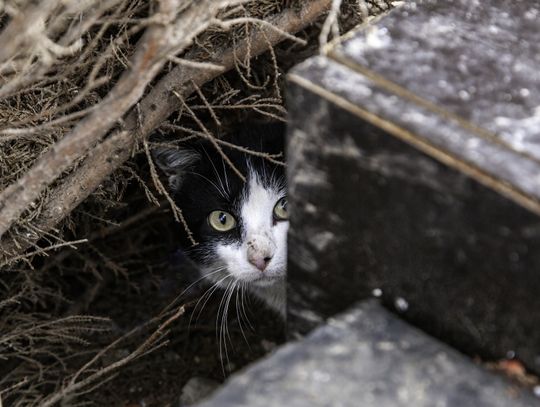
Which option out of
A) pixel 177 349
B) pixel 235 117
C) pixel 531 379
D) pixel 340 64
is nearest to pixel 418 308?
pixel 531 379

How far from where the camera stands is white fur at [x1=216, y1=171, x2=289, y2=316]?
2227 mm

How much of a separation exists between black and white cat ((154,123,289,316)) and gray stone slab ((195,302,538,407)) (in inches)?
37.9

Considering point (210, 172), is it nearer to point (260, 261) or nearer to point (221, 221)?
point (221, 221)

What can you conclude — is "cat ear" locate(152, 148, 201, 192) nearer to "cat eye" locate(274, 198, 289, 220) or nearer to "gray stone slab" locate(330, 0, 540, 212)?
"cat eye" locate(274, 198, 289, 220)

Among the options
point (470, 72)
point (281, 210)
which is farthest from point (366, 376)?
point (281, 210)

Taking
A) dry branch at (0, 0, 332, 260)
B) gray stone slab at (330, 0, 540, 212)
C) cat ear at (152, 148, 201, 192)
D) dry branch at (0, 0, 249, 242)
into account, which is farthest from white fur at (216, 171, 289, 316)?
gray stone slab at (330, 0, 540, 212)

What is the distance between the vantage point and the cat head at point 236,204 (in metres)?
2.26

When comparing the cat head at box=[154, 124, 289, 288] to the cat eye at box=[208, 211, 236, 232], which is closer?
the cat head at box=[154, 124, 289, 288]

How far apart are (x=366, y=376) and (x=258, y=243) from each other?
1.06 m

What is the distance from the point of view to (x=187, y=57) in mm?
2090

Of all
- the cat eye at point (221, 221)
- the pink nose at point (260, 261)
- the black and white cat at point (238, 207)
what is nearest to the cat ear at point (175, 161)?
the black and white cat at point (238, 207)

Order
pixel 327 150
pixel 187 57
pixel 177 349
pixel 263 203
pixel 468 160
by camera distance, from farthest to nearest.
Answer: pixel 177 349, pixel 263 203, pixel 187 57, pixel 327 150, pixel 468 160

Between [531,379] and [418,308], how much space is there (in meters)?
0.21

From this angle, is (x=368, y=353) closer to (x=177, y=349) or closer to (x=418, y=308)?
(x=418, y=308)
